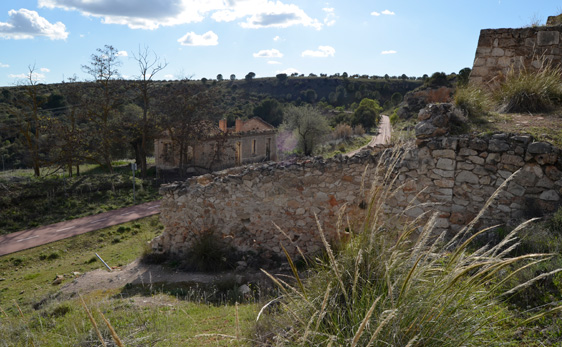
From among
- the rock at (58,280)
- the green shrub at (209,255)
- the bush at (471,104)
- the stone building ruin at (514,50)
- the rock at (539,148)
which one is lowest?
the rock at (58,280)

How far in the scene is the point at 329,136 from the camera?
34469 millimetres

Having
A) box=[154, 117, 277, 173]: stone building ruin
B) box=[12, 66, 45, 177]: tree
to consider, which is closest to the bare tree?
box=[12, 66, 45, 177]: tree

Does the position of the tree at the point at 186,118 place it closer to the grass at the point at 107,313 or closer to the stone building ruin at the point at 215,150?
the stone building ruin at the point at 215,150

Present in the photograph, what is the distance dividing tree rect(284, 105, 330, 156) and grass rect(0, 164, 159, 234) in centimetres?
1549

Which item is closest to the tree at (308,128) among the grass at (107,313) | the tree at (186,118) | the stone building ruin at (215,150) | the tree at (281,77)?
the stone building ruin at (215,150)

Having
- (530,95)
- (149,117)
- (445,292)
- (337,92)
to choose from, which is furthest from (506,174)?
(337,92)

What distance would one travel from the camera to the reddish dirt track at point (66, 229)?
40.3 feet

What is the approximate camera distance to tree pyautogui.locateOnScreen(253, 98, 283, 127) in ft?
157

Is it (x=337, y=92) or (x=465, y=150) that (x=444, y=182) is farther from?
(x=337, y=92)

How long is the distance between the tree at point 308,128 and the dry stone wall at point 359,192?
2314cm

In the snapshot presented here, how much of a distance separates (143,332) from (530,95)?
26.0 feet

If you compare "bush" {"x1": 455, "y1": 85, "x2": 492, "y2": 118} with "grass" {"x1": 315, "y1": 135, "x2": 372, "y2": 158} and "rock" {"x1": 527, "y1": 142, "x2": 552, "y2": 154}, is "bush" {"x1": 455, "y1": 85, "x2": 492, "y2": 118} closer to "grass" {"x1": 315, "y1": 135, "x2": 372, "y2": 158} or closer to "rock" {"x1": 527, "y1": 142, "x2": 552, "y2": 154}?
"rock" {"x1": 527, "y1": 142, "x2": 552, "y2": 154}

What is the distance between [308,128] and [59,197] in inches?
797

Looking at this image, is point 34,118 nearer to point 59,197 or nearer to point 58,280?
point 59,197
